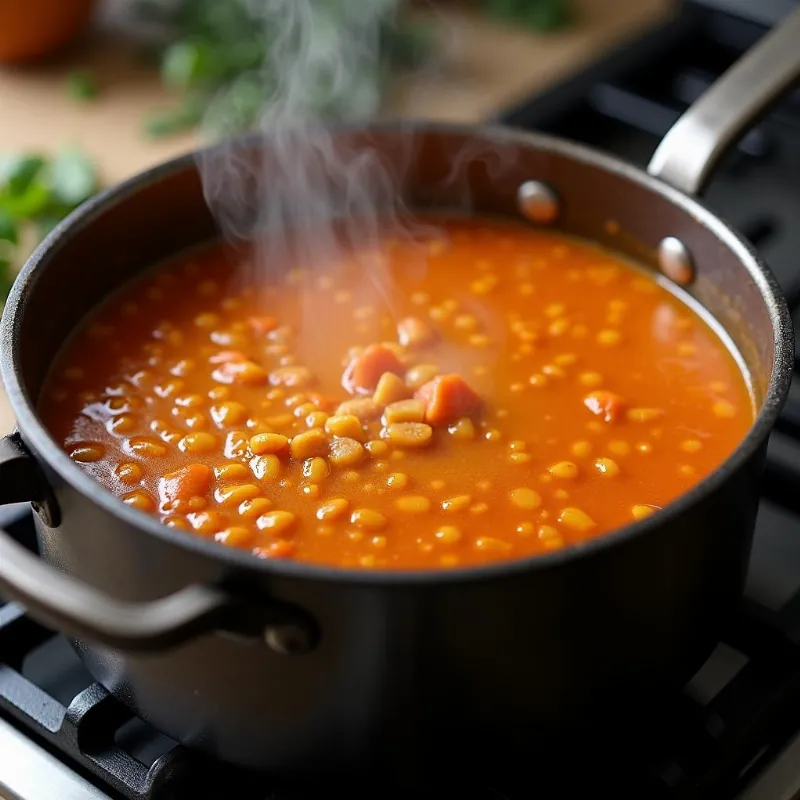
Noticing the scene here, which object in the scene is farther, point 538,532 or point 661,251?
point 661,251

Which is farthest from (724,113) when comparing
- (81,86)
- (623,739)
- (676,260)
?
(81,86)

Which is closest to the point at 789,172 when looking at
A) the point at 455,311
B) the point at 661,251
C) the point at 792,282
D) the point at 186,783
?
the point at 792,282

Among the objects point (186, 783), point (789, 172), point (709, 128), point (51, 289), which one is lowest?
point (186, 783)

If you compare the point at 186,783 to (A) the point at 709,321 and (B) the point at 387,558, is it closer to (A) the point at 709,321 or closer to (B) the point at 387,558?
(B) the point at 387,558

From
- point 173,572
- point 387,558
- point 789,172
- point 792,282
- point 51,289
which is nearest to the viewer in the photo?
point 173,572

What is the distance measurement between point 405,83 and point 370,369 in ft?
3.47

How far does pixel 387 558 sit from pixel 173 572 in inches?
10.4

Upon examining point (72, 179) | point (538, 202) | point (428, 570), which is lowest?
point (72, 179)

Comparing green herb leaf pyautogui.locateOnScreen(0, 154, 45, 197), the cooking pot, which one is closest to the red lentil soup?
the cooking pot

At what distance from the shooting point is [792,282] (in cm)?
179

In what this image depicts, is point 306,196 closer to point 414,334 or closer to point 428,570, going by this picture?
point 414,334

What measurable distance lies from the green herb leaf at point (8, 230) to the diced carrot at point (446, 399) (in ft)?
2.52

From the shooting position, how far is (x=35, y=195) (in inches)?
77.3

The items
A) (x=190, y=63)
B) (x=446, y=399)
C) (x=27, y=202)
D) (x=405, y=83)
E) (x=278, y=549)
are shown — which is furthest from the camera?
(x=405, y=83)
